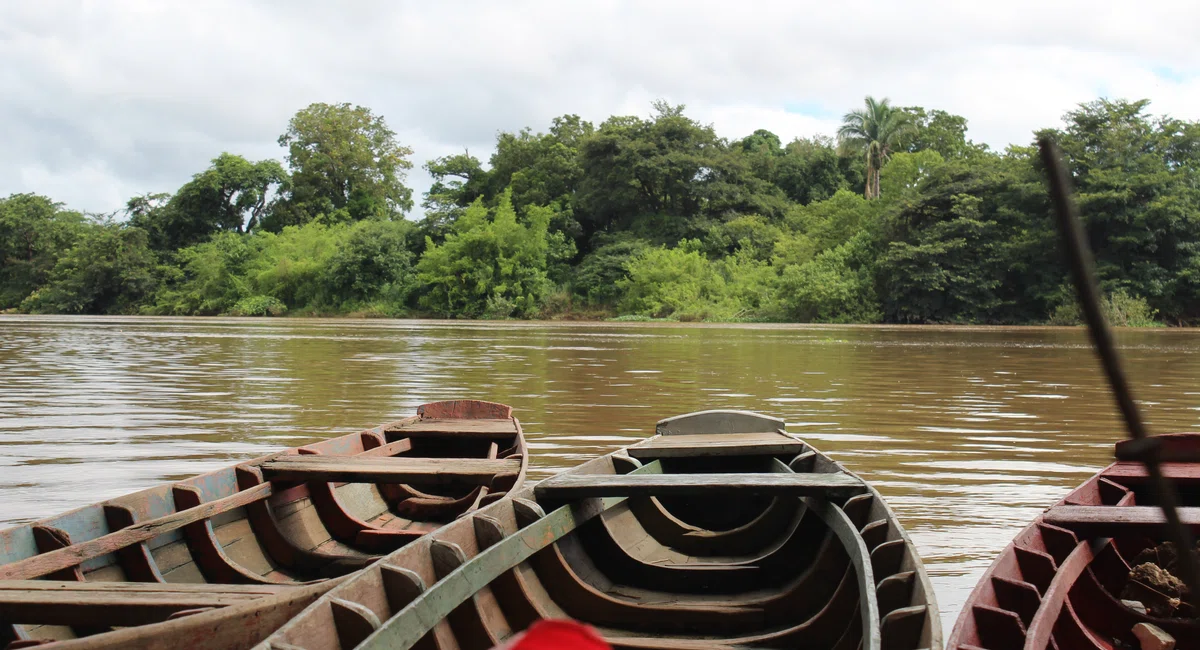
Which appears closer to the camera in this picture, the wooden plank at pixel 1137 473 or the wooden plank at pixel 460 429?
the wooden plank at pixel 1137 473

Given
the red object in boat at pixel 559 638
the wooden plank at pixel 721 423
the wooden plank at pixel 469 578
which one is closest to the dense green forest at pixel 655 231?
the wooden plank at pixel 721 423

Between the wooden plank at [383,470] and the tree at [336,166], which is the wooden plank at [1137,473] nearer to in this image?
the wooden plank at [383,470]

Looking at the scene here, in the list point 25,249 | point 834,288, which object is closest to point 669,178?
point 834,288

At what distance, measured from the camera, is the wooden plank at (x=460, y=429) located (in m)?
5.90

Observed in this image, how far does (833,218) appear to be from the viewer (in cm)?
3716

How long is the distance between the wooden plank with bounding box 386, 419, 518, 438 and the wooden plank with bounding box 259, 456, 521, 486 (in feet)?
3.87

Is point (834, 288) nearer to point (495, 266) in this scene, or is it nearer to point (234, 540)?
point (495, 266)

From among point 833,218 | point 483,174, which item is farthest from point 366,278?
point 833,218

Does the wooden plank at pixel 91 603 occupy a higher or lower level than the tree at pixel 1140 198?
lower

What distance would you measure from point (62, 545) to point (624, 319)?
3633 centimetres

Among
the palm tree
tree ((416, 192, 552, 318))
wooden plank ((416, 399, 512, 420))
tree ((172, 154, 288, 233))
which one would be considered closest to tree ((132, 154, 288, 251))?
tree ((172, 154, 288, 233))

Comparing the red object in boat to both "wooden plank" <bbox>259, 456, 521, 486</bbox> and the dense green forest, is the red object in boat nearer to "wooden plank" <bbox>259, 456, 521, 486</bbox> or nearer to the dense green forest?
"wooden plank" <bbox>259, 456, 521, 486</bbox>

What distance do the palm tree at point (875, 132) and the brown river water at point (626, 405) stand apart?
2244cm

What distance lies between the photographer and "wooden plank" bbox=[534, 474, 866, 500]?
3.69 meters
